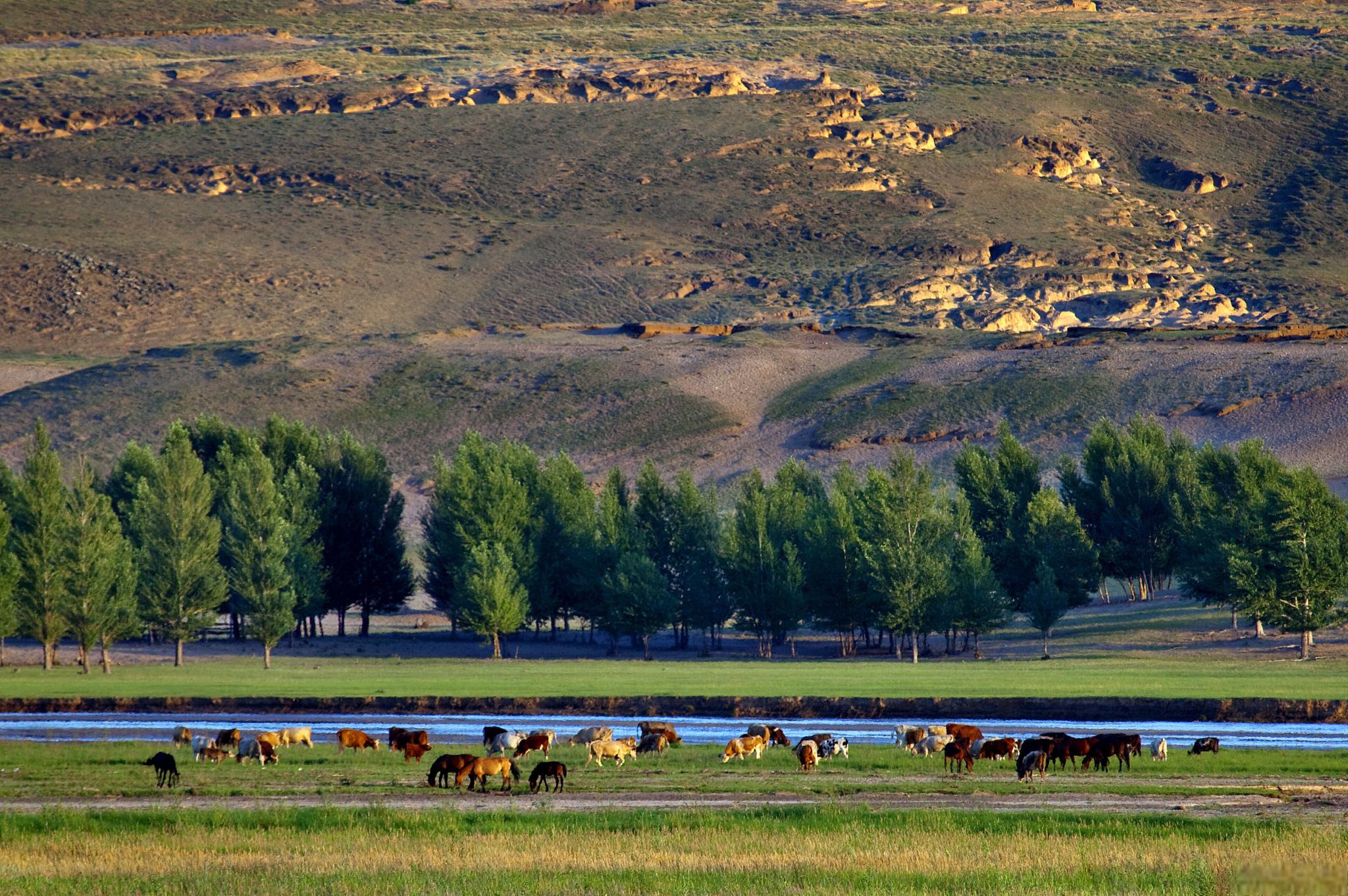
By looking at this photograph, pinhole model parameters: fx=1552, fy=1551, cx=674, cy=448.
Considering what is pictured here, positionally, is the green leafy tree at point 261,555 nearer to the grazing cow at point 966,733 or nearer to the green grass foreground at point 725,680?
the green grass foreground at point 725,680

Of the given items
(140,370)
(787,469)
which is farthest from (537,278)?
(787,469)

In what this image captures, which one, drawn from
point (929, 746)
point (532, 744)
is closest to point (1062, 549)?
point (929, 746)

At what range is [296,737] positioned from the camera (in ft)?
117

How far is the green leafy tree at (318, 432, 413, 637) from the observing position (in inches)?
3226

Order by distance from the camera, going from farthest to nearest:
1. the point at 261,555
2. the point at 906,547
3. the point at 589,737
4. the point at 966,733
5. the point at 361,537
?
1. the point at 361,537
2. the point at 906,547
3. the point at 261,555
4. the point at 589,737
5. the point at 966,733

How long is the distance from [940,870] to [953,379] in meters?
120

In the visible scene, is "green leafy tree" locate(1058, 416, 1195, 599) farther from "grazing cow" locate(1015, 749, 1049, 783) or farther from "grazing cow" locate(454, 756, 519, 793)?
"grazing cow" locate(454, 756, 519, 793)

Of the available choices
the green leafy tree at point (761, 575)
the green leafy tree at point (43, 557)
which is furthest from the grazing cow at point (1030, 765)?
the green leafy tree at point (43, 557)

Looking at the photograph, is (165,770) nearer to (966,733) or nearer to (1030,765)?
(1030,765)

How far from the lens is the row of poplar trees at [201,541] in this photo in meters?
61.9

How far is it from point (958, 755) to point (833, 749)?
321 cm

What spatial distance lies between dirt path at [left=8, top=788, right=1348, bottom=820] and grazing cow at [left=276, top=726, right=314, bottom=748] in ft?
24.5

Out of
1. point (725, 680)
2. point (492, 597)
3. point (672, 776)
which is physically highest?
point (492, 597)

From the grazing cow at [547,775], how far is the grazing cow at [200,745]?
8666 millimetres
